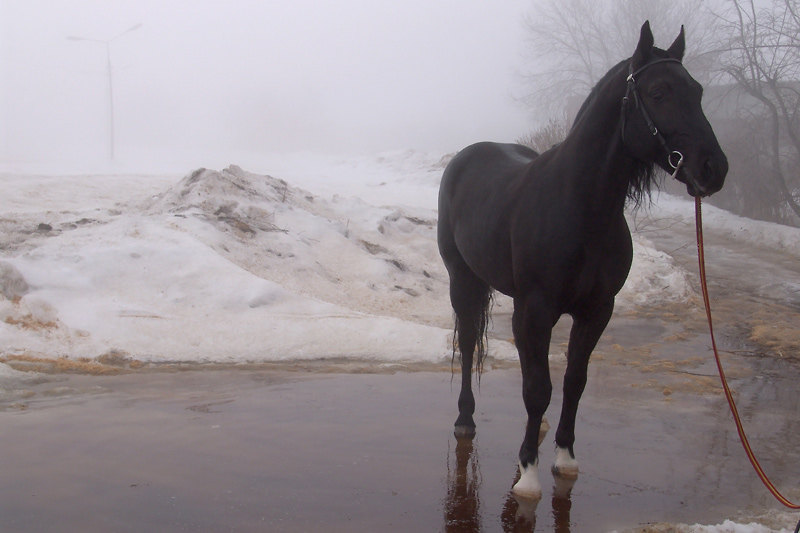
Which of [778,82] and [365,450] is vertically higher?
[778,82]

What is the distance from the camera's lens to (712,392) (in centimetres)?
489

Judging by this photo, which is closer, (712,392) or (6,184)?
(712,392)

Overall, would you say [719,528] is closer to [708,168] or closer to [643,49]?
[708,168]

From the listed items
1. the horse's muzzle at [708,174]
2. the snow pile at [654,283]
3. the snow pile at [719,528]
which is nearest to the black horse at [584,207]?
the horse's muzzle at [708,174]

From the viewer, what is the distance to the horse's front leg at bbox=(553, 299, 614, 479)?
3.43 metres

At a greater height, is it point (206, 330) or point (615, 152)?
point (615, 152)

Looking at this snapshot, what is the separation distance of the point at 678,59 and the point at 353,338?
3612 millimetres

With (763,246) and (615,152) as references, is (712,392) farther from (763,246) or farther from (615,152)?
(763,246)

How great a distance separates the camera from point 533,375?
330 centimetres

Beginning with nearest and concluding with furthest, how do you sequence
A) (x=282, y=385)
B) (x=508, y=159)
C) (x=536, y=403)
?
(x=536, y=403)
(x=508, y=159)
(x=282, y=385)

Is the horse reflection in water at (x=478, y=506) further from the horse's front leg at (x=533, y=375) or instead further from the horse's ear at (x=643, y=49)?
the horse's ear at (x=643, y=49)

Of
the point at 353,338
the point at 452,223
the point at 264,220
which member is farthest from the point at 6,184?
the point at 452,223

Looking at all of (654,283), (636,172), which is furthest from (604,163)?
(654,283)

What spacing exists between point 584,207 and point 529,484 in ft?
4.39
